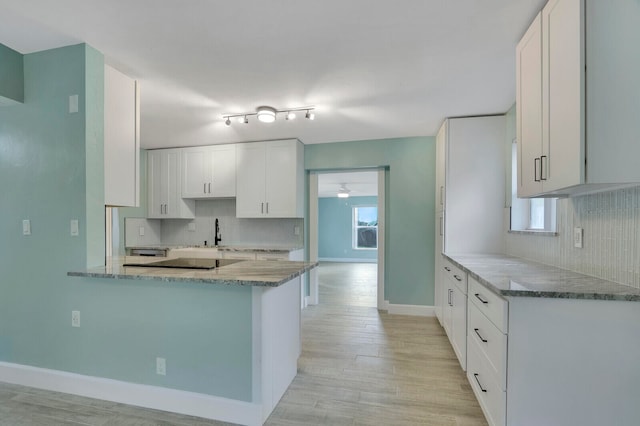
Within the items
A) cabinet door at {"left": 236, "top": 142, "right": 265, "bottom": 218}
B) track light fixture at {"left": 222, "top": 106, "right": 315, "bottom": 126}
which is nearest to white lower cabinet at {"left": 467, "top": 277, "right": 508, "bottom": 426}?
track light fixture at {"left": 222, "top": 106, "right": 315, "bottom": 126}

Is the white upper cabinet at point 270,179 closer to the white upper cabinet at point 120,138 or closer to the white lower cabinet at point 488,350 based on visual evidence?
the white upper cabinet at point 120,138

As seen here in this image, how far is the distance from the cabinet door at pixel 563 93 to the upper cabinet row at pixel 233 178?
9.58 feet

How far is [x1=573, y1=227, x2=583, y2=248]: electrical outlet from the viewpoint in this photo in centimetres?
189

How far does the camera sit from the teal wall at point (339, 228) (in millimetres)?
10016

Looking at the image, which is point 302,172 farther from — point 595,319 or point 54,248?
point 595,319

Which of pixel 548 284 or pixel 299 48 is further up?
pixel 299 48

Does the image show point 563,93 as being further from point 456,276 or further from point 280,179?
point 280,179

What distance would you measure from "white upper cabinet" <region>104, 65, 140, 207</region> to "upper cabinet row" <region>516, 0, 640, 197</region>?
289 cm

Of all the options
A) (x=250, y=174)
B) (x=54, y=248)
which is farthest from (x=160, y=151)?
(x=54, y=248)

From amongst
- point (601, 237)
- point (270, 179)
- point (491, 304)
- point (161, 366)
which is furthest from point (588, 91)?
point (270, 179)

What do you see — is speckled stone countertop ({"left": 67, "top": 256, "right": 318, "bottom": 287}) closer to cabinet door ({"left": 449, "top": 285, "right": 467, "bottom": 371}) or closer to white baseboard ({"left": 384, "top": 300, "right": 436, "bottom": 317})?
cabinet door ({"left": 449, "top": 285, "right": 467, "bottom": 371})

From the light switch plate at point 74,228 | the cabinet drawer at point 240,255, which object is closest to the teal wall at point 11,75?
the light switch plate at point 74,228

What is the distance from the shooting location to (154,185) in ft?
15.3

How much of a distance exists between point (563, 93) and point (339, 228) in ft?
28.7
